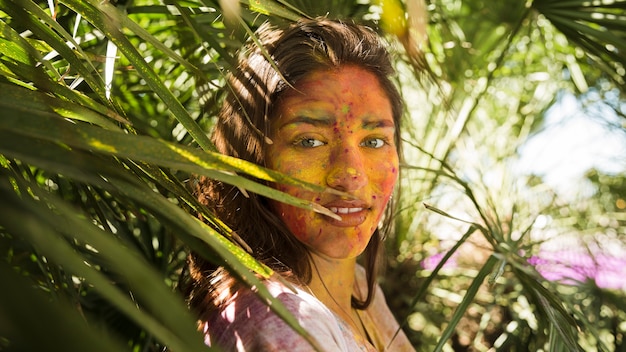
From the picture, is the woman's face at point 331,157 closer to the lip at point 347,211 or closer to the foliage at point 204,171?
the lip at point 347,211

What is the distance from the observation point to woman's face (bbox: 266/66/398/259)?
3.04 feet

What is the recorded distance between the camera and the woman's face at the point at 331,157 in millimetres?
926

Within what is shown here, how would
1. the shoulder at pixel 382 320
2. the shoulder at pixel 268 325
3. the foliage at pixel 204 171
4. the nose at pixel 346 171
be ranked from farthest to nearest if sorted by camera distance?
the shoulder at pixel 382 320
the nose at pixel 346 171
the shoulder at pixel 268 325
the foliage at pixel 204 171

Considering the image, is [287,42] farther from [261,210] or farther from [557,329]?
[557,329]

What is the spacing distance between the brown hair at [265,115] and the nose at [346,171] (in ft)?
0.31

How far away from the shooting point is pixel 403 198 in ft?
5.60

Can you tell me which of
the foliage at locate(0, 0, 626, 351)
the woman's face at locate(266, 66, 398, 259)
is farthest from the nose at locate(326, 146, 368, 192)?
the foliage at locate(0, 0, 626, 351)

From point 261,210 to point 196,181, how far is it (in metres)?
0.16

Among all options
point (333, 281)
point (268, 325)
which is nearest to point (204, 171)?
point (268, 325)

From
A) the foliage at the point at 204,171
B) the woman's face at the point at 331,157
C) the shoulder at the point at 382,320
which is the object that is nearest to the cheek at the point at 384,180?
the woman's face at the point at 331,157

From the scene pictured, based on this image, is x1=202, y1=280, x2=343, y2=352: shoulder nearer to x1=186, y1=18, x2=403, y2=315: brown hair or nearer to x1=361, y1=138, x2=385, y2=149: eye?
x1=186, y1=18, x2=403, y2=315: brown hair

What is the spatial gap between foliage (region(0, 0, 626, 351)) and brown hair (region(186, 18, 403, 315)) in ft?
0.16

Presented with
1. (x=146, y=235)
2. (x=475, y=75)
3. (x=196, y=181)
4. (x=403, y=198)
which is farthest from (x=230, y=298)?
(x=475, y=75)

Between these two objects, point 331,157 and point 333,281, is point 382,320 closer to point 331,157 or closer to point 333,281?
point 333,281
